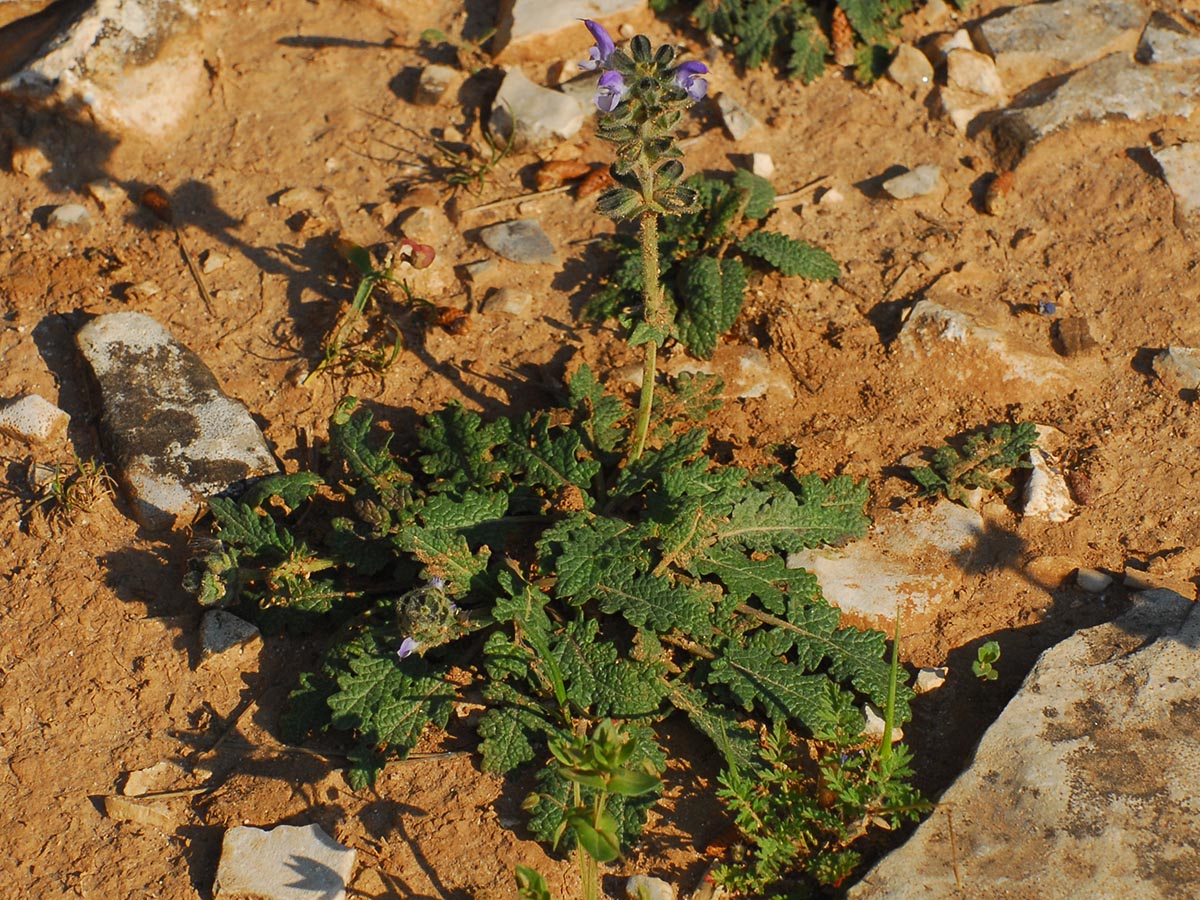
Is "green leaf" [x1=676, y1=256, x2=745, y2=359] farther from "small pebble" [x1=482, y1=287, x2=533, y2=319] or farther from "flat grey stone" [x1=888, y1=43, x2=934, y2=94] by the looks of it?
"flat grey stone" [x1=888, y1=43, x2=934, y2=94]

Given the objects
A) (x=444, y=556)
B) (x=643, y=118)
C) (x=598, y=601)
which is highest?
(x=643, y=118)

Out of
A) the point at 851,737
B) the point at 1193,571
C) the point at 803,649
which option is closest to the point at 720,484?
the point at 803,649

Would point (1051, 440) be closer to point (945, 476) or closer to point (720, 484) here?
point (945, 476)

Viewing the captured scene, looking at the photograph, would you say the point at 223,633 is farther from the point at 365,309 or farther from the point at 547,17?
the point at 547,17

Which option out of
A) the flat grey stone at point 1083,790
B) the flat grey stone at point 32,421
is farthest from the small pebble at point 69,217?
the flat grey stone at point 1083,790

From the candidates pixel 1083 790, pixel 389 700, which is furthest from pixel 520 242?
pixel 1083 790
